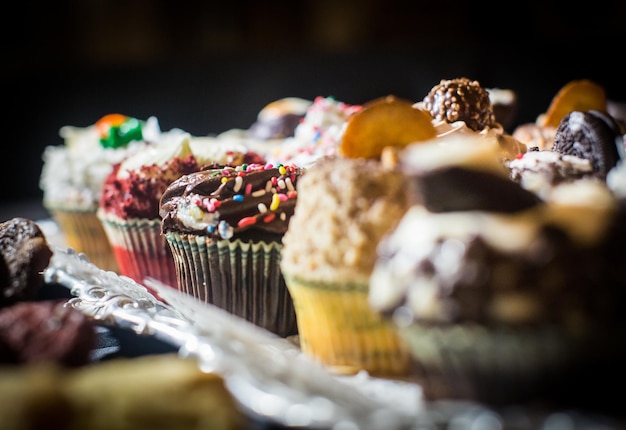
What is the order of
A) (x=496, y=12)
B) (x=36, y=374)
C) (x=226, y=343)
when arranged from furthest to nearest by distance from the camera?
(x=496, y=12)
(x=226, y=343)
(x=36, y=374)

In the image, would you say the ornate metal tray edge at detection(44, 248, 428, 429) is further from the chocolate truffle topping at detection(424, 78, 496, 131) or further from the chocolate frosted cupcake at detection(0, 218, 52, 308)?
the chocolate truffle topping at detection(424, 78, 496, 131)

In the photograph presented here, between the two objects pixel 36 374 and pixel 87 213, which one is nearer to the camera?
pixel 36 374

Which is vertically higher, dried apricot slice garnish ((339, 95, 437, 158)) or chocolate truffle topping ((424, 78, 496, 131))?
chocolate truffle topping ((424, 78, 496, 131))

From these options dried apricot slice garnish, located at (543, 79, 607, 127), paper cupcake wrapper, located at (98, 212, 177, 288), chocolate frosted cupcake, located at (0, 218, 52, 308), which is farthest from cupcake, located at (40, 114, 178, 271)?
dried apricot slice garnish, located at (543, 79, 607, 127)

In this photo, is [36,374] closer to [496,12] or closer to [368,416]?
[368,416]

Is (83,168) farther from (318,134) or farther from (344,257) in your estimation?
(344,257)

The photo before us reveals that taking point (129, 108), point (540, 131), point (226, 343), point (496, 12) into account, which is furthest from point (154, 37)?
point (226, 343)

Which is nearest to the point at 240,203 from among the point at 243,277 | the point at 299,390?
the point at 243,277

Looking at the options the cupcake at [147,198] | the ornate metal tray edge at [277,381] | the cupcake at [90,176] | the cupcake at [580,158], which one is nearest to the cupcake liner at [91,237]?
the cupcake at [90,176]
